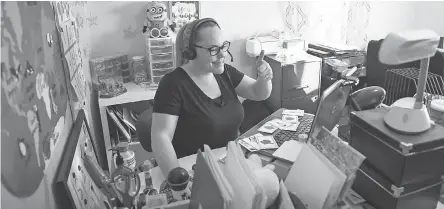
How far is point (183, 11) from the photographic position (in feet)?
10.0

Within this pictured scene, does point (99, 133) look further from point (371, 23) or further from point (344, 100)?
point (371, 23)

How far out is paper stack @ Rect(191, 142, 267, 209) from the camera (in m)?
0.78

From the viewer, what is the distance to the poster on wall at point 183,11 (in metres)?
3.01

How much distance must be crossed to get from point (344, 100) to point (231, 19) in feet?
7.32

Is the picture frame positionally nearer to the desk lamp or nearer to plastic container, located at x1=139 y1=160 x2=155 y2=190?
plastic container, located at x1=139 y1=160 x2=155 y2=190

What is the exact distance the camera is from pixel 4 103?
0.74 m

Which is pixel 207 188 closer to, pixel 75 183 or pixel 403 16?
pixel 75 183

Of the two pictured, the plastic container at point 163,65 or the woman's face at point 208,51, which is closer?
the woman's face at point 208,51

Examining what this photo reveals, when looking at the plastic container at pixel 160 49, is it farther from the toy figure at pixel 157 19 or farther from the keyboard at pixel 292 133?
the keyboard at pixel 292 133

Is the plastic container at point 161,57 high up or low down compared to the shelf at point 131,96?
up

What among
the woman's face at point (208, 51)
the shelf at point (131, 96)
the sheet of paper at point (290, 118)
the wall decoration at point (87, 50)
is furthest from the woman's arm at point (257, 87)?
the wall decoration at point (87, 50)

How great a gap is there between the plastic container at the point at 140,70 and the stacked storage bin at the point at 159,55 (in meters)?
0.11

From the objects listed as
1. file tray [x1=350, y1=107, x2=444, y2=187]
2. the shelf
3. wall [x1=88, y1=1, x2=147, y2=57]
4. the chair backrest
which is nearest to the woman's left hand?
the chair backrest

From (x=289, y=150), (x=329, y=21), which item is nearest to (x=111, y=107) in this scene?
(x=289, y=150)
